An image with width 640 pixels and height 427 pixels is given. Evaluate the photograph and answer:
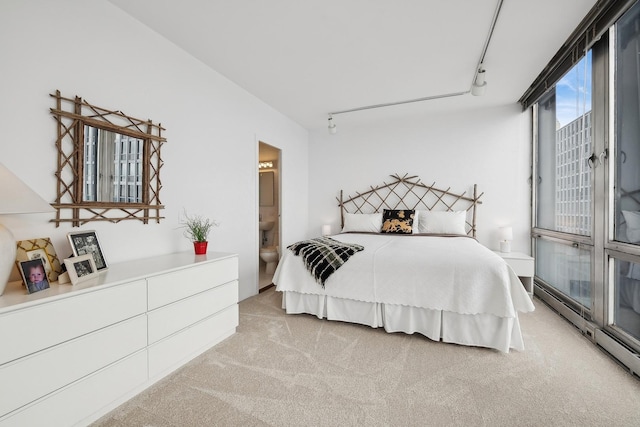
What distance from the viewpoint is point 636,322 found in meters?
1.89

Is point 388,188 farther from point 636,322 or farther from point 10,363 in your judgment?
point 10,363

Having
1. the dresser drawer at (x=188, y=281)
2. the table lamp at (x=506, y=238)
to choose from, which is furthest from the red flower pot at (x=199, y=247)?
the table lamp at (x=506, y=238)

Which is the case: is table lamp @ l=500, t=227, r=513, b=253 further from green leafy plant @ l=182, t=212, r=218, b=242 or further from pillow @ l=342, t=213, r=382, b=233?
green leafy plant @ l=182, t=212, r=218, b=242

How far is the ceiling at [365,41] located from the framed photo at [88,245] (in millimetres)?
1641

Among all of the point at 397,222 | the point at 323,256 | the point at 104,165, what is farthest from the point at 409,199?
the point at 104,165

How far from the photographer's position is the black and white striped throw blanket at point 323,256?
2586mm

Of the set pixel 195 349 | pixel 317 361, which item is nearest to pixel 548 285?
pixel 317 361

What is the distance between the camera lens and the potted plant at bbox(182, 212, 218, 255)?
7.66ft

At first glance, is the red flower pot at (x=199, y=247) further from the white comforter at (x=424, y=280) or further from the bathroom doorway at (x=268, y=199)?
the bathroom doorway at (x=268, y=199)

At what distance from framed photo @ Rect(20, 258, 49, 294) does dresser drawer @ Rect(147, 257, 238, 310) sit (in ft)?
1.50

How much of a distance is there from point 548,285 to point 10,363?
4485 millimetres

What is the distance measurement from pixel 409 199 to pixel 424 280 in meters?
2.41

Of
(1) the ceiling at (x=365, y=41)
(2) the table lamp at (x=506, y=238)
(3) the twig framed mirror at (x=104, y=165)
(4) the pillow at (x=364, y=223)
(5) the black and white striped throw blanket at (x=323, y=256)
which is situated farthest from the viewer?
(4) the pillow at (x=364, y=223)

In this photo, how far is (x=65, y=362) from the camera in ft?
4.25
